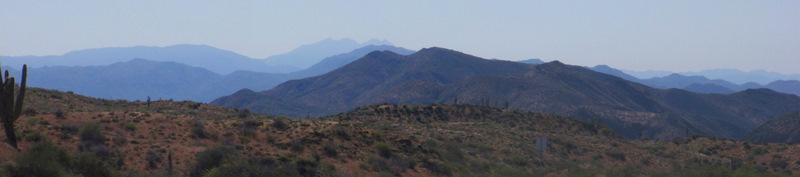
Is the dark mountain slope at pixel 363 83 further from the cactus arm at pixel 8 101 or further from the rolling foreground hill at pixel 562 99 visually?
the cactus arm at pixel 8 101

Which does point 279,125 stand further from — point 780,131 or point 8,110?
point 780,131

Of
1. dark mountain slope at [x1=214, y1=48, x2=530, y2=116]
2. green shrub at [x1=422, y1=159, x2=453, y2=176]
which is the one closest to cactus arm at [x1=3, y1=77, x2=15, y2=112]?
green shrub at [x1=422, y1=159, x2=453, y2=176]

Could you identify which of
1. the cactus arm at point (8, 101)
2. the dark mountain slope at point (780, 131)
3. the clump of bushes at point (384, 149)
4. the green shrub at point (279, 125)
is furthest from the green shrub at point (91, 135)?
the dark mountain slope at point (780, 131)

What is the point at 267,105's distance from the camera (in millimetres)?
147125

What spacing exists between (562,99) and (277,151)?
96504 mm

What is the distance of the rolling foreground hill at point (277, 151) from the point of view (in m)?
19.8

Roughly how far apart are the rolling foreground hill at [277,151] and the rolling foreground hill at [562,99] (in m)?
52.6

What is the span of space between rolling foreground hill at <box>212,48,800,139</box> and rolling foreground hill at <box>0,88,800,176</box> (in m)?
52.6

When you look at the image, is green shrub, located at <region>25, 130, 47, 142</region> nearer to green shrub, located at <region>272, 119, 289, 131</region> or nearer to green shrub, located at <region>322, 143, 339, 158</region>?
green shrub, located at <region>272, 119, 289, 131</region>

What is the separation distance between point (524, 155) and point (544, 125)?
81.1ft

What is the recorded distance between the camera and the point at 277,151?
2500cm

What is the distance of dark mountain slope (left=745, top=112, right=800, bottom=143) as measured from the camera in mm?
86438

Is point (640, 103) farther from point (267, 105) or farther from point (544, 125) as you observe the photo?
point (267, 105)

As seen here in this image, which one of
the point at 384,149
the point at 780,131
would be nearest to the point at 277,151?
the point at 384,149
